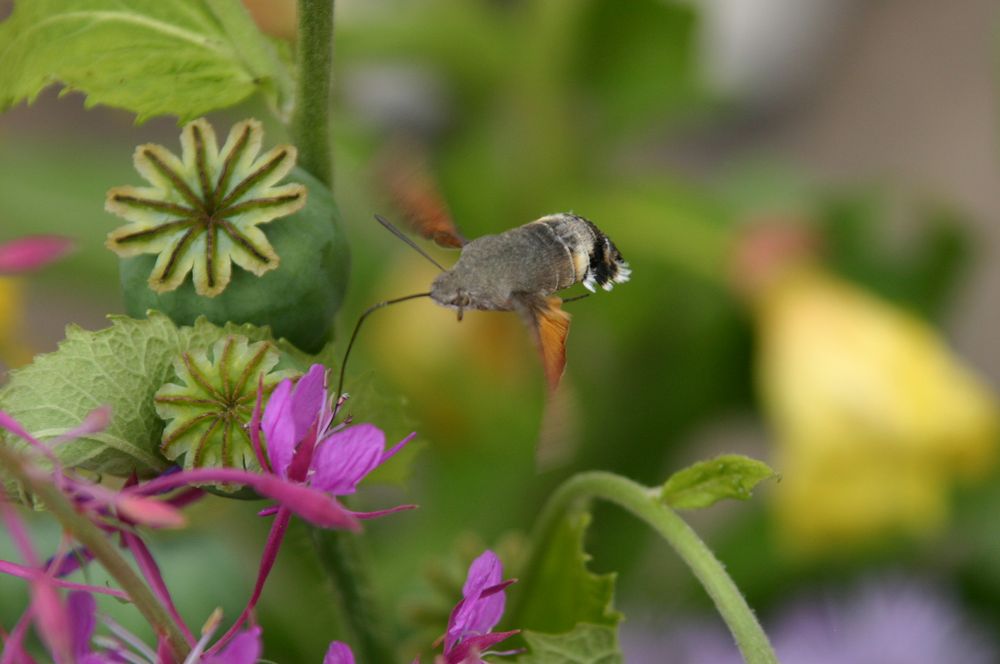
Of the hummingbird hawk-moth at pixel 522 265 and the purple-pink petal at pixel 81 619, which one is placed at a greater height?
the hummingbird hawk-moth at pixel 522 265

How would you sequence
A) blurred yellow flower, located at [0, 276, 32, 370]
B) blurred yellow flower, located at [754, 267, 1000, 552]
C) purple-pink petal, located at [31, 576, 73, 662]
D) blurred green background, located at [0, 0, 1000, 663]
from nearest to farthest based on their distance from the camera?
purple-pink petal, located at [31, 576, 73, 662]
blurred yellow flower, located at [0, 276, 32, 370]
blurred yellow flower, located at [754, 267, 1000, 552]
blurred green background, located at [0, 0, 1000, 663]

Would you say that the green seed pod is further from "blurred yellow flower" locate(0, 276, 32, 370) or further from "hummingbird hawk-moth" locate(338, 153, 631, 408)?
"blurred yellow flower" locate(0, 276, 32, 370)

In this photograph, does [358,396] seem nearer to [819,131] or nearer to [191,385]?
[191,385]

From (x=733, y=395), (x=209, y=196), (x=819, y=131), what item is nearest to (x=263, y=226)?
(x=209, y=196)

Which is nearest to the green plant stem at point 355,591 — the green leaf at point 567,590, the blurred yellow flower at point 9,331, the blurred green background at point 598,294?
the green leaf at point 567,590

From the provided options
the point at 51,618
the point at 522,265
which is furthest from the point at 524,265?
the point at 51,618

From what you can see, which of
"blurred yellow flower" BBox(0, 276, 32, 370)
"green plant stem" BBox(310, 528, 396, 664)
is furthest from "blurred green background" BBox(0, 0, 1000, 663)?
"green plant stem" BBox(310, 528, 396, 664)

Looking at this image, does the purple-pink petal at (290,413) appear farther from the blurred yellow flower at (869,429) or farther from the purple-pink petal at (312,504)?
the blurred yellow flower at (869,429)
